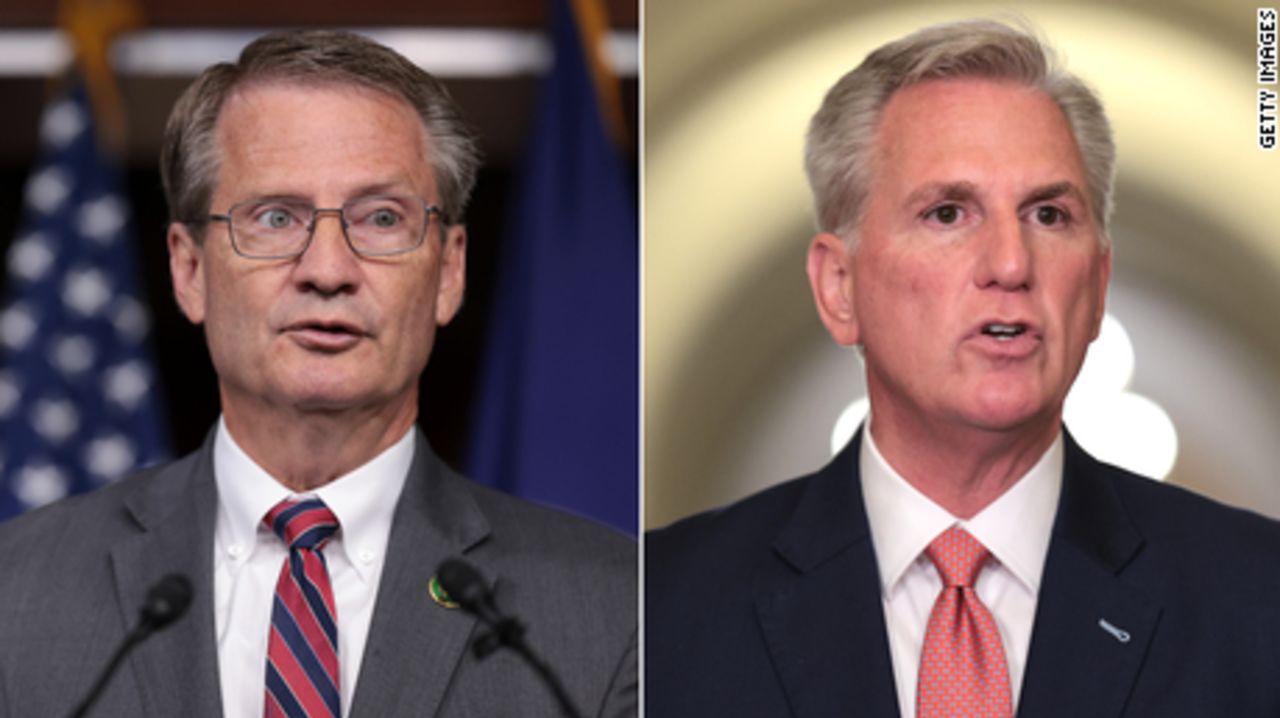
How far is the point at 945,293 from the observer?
277 cm

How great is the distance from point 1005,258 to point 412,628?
1.28 meters

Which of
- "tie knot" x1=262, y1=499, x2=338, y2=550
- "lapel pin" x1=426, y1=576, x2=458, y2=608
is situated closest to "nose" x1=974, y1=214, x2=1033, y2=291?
"lapel pin" x1=426, y1=576, x2=458, y2=608

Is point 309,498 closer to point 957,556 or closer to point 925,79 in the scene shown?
point 957,556

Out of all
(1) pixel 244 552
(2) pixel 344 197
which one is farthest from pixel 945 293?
(1) pixel 244 552

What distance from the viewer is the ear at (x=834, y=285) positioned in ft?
9.53

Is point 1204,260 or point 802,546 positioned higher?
point 1204,260

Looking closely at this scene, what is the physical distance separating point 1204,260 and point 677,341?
40.6 inches

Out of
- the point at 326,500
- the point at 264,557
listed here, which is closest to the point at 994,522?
the point at 326,500

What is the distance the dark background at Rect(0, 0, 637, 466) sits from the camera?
2.99 m

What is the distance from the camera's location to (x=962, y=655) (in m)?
2.75

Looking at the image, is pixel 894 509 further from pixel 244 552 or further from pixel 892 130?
pixel 244 552

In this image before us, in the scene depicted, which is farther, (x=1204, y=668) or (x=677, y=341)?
(x=677, y=341)

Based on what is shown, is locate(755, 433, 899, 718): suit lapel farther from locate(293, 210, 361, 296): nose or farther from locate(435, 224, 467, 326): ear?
locate(293, 210, 361, 296): nose

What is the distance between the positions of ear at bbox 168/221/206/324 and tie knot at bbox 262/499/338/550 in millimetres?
412
